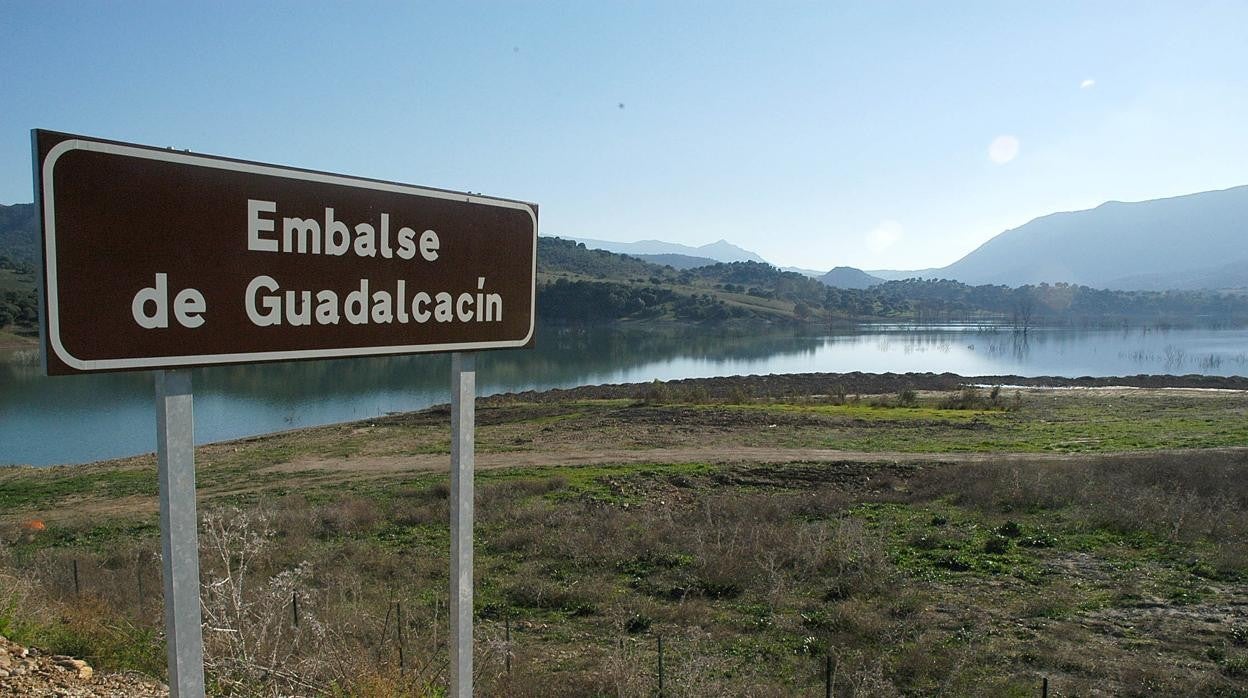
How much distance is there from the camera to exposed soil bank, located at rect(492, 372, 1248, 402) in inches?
1506

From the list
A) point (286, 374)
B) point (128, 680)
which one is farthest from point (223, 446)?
point (128, 680)

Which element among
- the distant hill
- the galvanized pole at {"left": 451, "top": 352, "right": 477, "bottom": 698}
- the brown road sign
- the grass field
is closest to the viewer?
the brown road sign

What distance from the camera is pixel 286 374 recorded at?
147 feet

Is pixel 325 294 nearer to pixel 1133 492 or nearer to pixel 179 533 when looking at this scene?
pixel 179 533

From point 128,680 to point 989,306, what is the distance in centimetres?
19910

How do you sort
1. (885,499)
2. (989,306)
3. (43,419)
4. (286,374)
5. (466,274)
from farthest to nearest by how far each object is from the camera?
(989,306)
(286,374)
(43,419)
(885,499)
(466,274)

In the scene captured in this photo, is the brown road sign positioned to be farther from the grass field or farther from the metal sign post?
the grass field

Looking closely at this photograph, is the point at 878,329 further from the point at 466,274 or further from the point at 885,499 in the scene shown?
the point at 466,274

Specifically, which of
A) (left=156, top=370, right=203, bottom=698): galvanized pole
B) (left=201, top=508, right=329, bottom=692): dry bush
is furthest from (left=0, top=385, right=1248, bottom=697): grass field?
(left=156, top=370, right=203, bottom=698): galvanized pole

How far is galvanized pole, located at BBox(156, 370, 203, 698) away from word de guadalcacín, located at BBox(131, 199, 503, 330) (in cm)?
18

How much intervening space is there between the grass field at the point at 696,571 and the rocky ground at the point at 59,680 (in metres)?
0.29

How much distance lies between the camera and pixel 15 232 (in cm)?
13500

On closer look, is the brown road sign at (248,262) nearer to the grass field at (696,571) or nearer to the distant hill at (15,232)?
the grass field at (696,571)

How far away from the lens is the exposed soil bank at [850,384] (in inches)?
1506
